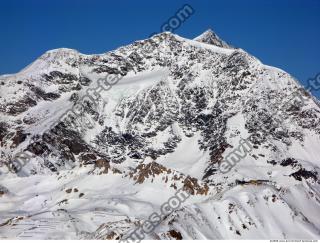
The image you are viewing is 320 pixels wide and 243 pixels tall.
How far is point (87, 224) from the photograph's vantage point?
5797 inches

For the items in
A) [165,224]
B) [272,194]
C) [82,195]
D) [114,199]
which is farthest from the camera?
[82,195]

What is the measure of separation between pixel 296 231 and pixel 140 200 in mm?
47464

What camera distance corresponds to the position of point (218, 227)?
471ft

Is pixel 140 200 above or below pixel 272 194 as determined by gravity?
above

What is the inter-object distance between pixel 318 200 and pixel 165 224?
80.4 m

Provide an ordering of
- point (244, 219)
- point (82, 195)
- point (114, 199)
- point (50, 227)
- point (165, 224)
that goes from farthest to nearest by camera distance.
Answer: point (82, 195), point (114, 199), point (244, 219), point (50, 227), point (165, 224)

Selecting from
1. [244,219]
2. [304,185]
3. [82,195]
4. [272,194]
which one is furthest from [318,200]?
[82,195]

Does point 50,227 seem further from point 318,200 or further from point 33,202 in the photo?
point 318,200

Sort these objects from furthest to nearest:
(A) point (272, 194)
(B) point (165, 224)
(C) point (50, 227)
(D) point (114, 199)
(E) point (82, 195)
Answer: (E) point (82, 195) < (D) point (114, 199) < (A) point (272, 194) < (C) point (50, 227) < (B) point (165, 224)

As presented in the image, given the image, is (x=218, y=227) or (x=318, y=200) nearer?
(x=218, y=227)

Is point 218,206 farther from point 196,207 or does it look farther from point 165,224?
point 165,224

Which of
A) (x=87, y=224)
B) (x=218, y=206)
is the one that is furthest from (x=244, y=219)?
(x=87, y=224)

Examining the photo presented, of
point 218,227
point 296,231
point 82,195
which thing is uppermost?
point 82,195

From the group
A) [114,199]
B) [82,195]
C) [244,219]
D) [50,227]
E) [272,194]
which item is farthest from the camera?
[82,195]
